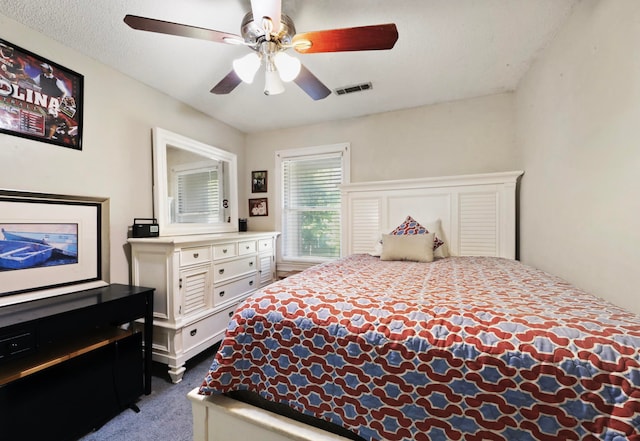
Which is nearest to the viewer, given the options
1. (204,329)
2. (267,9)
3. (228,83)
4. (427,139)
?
(267,9)

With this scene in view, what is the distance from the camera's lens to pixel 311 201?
137 inches

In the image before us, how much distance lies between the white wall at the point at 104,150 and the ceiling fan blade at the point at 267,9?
156cm

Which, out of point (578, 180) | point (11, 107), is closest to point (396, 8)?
point (578, 180)

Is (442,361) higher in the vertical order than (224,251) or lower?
lower

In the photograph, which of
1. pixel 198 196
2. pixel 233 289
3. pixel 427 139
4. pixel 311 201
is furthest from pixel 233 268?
pixel 427 139

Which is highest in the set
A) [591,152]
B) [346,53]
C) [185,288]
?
[346,53]

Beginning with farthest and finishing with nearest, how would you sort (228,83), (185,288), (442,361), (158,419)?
(185,288) < (228,83) < (158,419) < (442,361)

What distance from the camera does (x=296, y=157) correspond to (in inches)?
137

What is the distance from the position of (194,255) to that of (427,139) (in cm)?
261

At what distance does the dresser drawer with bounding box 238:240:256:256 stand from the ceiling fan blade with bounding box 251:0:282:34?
6.51ft

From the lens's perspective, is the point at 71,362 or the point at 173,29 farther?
the point at 71,362

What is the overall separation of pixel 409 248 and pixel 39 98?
2852mm

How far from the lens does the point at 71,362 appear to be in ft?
4.82

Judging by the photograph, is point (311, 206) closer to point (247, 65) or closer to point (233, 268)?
point (233, 268)
